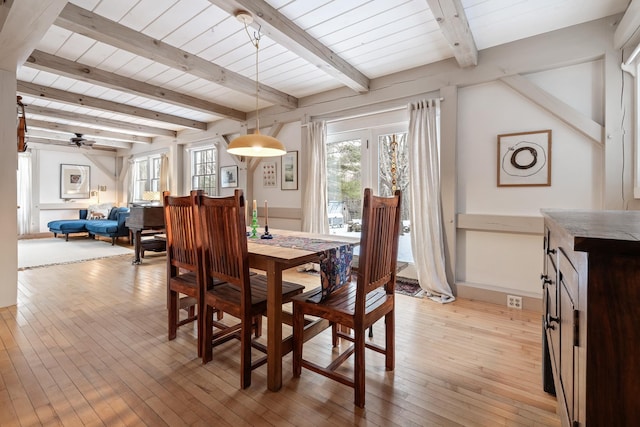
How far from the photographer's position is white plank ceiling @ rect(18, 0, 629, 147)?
2.39m

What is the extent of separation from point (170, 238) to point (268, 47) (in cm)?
211

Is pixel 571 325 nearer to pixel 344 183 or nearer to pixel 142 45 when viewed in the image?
pixel 142 45

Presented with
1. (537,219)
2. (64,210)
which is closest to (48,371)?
(537,219)

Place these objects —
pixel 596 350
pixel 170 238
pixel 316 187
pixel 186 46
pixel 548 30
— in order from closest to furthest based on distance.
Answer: pixel 596 350 → pixel 170 238 → pixel 548 30 → pixel 186 46 → pixel 316 187

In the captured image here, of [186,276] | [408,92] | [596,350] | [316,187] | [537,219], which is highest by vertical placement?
[408,92]

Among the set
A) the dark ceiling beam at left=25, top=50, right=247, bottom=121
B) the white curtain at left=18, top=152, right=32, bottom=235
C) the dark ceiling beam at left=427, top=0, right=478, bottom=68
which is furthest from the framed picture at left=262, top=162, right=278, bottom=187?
the white curtain at left=18, top=152, right=32, bottom=235

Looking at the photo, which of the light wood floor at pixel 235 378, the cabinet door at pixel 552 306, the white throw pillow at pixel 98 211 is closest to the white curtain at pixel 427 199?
the light wood floor at pixel 235 378

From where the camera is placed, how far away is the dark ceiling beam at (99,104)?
414 centimetres

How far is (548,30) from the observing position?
9.06 ft

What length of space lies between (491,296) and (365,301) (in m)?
2.14

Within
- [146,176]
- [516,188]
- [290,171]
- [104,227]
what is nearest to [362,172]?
[290,171]

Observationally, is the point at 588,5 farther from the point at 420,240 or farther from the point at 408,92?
the point at 420,240

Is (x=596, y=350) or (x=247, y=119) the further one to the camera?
(x=247, y=119)

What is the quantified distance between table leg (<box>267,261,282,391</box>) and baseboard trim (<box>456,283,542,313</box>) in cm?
231
